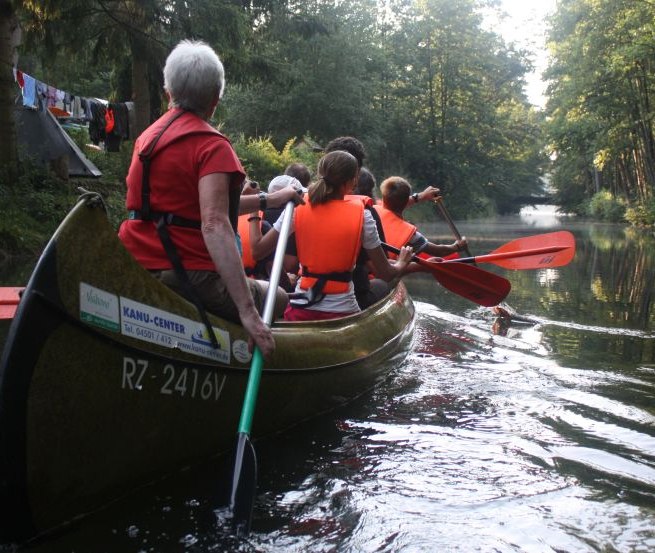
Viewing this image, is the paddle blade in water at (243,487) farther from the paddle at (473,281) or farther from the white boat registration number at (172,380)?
the paddle at (473,281)

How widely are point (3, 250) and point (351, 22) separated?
2483 centimetres

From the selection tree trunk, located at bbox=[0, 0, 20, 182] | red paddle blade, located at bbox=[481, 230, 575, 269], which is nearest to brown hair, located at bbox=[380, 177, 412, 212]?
red paddle blade, located at bbox=[481, 230, 575, 269]

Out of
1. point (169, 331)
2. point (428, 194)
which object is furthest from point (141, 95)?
point (169, 331)

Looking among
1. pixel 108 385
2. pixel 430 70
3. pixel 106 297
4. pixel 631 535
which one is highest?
pixel 430 70

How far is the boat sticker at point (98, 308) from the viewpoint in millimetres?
2553

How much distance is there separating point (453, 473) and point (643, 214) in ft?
91.0

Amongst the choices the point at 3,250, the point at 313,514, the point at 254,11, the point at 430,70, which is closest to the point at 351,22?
the point at 430,70

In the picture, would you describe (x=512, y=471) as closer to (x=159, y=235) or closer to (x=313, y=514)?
(x=313, y=514)

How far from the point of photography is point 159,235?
10.0 ft

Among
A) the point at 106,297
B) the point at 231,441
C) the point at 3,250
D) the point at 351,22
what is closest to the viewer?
the point at 106,297

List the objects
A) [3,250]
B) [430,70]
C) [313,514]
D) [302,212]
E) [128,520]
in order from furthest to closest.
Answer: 1. [430,70]
2. [3,250]
3. [302,212]
4. [313,514]
5. [128,520]

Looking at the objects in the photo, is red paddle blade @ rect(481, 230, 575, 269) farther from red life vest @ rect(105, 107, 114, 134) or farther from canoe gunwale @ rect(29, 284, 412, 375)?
red life vest @ rect(105, 107, 114, 134)

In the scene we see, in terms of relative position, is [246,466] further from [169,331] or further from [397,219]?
[397,219]

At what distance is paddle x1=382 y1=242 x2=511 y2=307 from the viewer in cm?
646
